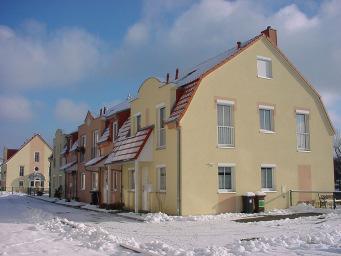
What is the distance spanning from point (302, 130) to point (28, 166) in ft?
196

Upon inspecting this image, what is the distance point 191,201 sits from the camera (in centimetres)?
2092

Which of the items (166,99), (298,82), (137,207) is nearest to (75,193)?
(137,207)

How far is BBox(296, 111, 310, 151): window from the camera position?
25441 millimetres

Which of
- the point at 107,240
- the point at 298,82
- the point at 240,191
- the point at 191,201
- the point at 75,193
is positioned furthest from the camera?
the point at 75,193

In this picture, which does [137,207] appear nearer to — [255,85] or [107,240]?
[255,85]

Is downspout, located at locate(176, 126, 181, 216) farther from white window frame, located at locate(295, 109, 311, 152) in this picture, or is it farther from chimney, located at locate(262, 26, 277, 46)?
chimney, located at locate(262, 26, 277, 46)

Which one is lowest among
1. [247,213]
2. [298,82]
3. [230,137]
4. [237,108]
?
[247,213]

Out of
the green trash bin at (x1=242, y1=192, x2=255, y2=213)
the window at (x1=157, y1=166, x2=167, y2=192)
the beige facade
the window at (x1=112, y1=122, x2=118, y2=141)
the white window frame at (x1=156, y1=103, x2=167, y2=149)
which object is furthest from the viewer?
the beige facade

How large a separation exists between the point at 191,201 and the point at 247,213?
2995 mm

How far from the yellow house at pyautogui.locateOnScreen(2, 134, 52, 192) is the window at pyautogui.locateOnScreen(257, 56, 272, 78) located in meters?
57.1

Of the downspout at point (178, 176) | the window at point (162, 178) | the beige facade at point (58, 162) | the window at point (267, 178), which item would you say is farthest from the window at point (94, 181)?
the window at point (267, 178)

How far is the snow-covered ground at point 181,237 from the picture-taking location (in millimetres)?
10781

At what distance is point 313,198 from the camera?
25125 millimetres

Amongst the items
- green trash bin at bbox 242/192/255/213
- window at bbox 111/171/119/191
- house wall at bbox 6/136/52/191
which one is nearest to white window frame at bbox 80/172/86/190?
window at bbox 111/171/119/191
